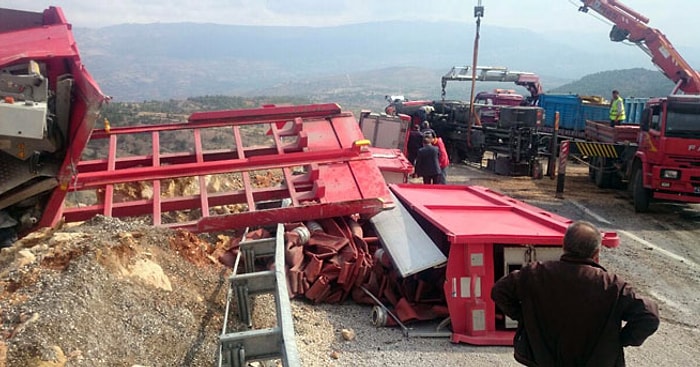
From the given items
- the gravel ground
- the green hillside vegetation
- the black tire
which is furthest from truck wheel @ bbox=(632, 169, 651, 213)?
the green hillside vegetation

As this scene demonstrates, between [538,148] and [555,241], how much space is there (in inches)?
447

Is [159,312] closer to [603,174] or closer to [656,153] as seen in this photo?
[656,153]

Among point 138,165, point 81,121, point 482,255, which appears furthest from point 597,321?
point 138,165

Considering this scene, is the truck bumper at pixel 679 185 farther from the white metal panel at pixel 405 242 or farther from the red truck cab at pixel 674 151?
the white metal panel at pixel 405 242

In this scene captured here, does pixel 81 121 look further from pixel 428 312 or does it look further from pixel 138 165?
pixel 428 312

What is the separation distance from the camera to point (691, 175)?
432 inches

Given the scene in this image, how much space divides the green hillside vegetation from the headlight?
3884 centimetres

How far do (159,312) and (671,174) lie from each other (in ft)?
33.6

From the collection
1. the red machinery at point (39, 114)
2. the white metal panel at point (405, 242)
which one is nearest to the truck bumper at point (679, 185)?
the white metal panel at point (405, 242)

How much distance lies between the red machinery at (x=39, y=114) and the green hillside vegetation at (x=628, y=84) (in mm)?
46755

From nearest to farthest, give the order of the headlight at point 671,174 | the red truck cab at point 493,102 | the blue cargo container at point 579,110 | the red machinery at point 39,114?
the red machinery at point 39,114
the headlight at point 671,174
the red truck cab at point 493,102
the blue cargo container at point 579,110

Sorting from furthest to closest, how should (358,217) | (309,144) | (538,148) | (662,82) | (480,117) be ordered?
(662,82)
(480,117)
(538,148)
(309,144)
(358,217)

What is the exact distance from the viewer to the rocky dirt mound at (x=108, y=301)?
328 centimetres

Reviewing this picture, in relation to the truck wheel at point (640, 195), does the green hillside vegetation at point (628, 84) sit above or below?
above
